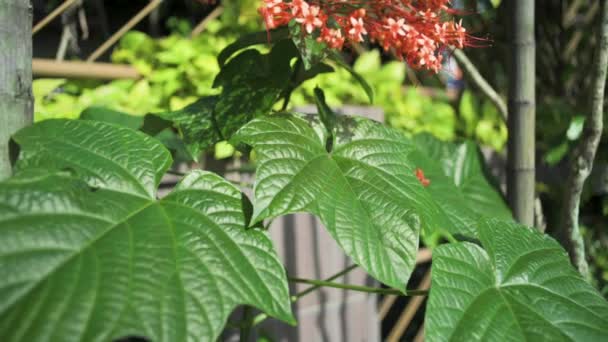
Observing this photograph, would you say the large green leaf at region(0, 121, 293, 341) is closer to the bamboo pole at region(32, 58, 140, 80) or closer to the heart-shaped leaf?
the heart-shaped leaf

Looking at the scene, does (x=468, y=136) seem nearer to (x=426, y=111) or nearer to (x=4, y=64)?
(x=426, y=111)

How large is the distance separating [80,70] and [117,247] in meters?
1.21

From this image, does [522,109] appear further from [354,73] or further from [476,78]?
[354,73]

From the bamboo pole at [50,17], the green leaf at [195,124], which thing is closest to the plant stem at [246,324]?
the green leaf at [195,124]

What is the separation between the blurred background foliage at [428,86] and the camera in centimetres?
175

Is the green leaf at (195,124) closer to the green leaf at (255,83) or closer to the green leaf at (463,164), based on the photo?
the green leaf at (255,83)

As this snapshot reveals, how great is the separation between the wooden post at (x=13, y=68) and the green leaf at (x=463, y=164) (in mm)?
1016

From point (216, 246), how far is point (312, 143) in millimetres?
267

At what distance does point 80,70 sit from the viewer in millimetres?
1605

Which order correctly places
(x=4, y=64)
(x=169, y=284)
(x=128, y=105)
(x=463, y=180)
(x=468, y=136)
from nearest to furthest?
(x=169, y=284), (x=4, y=64), (x=463, y=180), (x=128, y=105), (x=468, y=136)

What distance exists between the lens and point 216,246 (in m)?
0.63

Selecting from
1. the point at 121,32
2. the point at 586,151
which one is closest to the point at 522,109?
the point at 586,151

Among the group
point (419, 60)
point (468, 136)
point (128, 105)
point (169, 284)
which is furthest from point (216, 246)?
point (468, 136)

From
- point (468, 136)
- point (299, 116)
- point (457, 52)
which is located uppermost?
point (457, 52)
